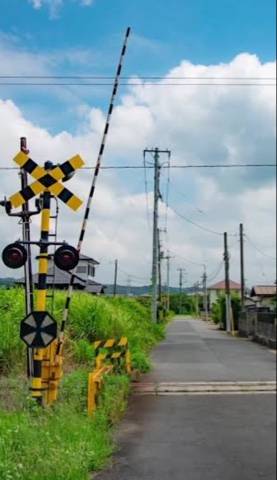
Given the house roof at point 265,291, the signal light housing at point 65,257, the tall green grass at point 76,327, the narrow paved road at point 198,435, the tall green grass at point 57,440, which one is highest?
the house roof at point 265,291

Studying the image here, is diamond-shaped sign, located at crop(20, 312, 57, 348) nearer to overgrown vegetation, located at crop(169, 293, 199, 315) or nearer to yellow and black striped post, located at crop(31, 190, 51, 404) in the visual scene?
yellow and black striped post, located at crop(31, 190, 51, 404)

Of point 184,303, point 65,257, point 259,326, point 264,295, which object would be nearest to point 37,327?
point 65,257

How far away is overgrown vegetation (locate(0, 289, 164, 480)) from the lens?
4.90 m

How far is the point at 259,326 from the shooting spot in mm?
26266

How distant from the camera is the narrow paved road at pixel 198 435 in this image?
6055mm

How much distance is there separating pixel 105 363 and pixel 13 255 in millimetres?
6219

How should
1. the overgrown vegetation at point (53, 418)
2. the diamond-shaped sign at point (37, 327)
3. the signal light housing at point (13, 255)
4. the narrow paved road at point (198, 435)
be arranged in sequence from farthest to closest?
the narrow paved road at point (198, 435) → the diamond-shaped sign at point (37, 327) → the signal light housing at point (13, 255) → the overgrown vegetation at point (53, 418)

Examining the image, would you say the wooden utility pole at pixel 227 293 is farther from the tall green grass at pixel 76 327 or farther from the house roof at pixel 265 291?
the tall green grass at pixel 76 327

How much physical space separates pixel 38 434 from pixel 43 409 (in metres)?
0.83

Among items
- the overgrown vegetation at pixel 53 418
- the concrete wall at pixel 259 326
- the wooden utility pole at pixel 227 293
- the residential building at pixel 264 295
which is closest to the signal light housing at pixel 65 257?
the overgrown vegetation at pixel 53 418

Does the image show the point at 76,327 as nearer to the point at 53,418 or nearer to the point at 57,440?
the point at 53,418

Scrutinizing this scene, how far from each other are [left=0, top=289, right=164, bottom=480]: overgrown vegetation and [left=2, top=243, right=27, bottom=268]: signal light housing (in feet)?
4.60

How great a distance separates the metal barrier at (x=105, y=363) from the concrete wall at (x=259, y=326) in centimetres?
1114

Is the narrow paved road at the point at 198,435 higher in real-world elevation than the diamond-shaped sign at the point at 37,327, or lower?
lower
